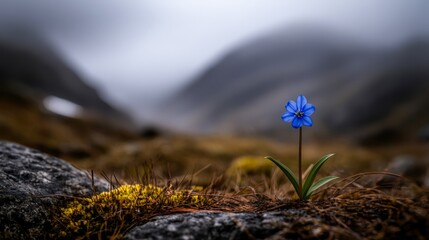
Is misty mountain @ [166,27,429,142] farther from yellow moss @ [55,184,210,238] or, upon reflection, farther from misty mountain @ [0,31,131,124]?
misty mountain @ [0,31,131,124]

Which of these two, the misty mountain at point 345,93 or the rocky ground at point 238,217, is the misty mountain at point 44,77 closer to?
the misty mountain at point 345,93

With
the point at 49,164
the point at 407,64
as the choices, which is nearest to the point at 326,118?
the point at 407,64

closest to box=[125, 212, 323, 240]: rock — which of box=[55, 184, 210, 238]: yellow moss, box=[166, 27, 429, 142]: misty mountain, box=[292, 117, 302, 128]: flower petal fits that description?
box=[55, 184, 210, 238]: yellow moss

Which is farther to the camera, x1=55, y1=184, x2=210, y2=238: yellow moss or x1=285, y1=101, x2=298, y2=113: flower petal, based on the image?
x1=285, y1=101, x2=298, y2=113: flower petal

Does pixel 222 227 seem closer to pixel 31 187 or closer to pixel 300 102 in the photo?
pixel 300 102

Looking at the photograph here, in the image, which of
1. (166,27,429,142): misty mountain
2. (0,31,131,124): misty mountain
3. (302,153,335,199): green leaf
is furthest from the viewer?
(0,31,131,124): misty mountain

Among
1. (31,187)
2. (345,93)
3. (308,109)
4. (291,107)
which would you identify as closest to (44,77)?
(345,93)

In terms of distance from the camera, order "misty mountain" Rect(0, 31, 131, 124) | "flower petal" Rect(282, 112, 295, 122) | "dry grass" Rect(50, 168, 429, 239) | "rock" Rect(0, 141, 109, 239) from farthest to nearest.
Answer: "misty mountain" Rect(0, 31, 131, 124) < "flower petal" Rect(282, 112, 295, 122) < "rock" Rect(0, 141, 109, 239) < "dry grass" Rect(50, 168, 429, 239)
